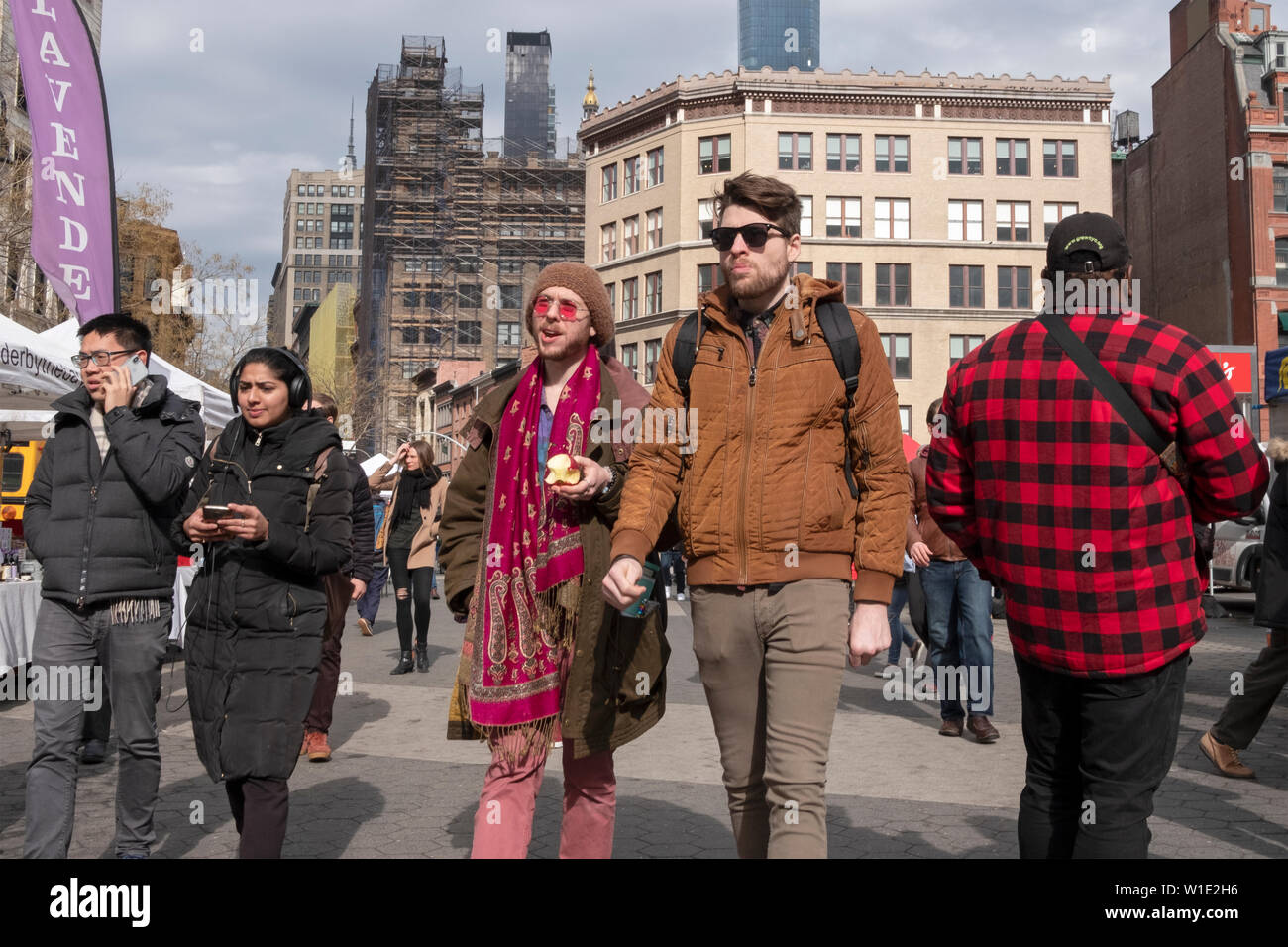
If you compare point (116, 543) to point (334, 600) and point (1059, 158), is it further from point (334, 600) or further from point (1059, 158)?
Answer: point (1059, 158)

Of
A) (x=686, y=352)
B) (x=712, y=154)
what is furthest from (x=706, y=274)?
(x=686, y=352)

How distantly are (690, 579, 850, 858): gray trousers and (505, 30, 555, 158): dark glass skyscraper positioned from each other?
183 meters

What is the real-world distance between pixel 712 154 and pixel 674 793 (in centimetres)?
5775

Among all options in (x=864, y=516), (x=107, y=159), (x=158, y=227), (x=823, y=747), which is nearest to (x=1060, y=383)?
(x=864, y=516)

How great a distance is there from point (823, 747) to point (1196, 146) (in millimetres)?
59562

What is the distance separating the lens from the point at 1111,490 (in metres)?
3.21

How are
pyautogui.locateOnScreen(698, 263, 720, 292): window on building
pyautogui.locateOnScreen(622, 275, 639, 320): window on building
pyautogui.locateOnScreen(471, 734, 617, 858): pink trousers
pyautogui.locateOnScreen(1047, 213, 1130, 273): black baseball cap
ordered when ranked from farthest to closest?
pyautogui.locateOnScreen(622, 275, 639, 320): window on building
pyautogui.locateOnScreen(698, 263, 720, 292): window on building
pyautogui.locateOnScreen(471, 734, 617, 858): pink trousers
pyautogui.locateOnScreen(1047, 213, 1130, 273): black baseball cap

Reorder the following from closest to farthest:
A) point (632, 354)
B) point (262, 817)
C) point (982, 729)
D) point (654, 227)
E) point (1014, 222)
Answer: point (262, 817) → point (982, 729) → point (1014, 222) → point (654, 227) → point (632, 354)

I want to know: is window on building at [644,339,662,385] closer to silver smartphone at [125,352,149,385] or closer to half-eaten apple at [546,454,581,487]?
silver smartphone at [125,352,149,385]

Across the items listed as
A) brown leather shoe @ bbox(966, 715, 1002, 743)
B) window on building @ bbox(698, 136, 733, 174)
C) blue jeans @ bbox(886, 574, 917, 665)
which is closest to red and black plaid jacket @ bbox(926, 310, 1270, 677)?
brown leather shoe @ bbox(966, 715, 1002, 743)

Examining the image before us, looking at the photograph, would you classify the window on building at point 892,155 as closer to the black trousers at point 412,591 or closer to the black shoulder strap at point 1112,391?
the black trousers at point 412,591

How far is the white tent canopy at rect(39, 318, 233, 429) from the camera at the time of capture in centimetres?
1027

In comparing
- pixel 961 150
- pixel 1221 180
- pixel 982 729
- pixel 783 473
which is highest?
pixel 961 150

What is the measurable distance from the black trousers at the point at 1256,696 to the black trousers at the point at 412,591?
7.03 metres
